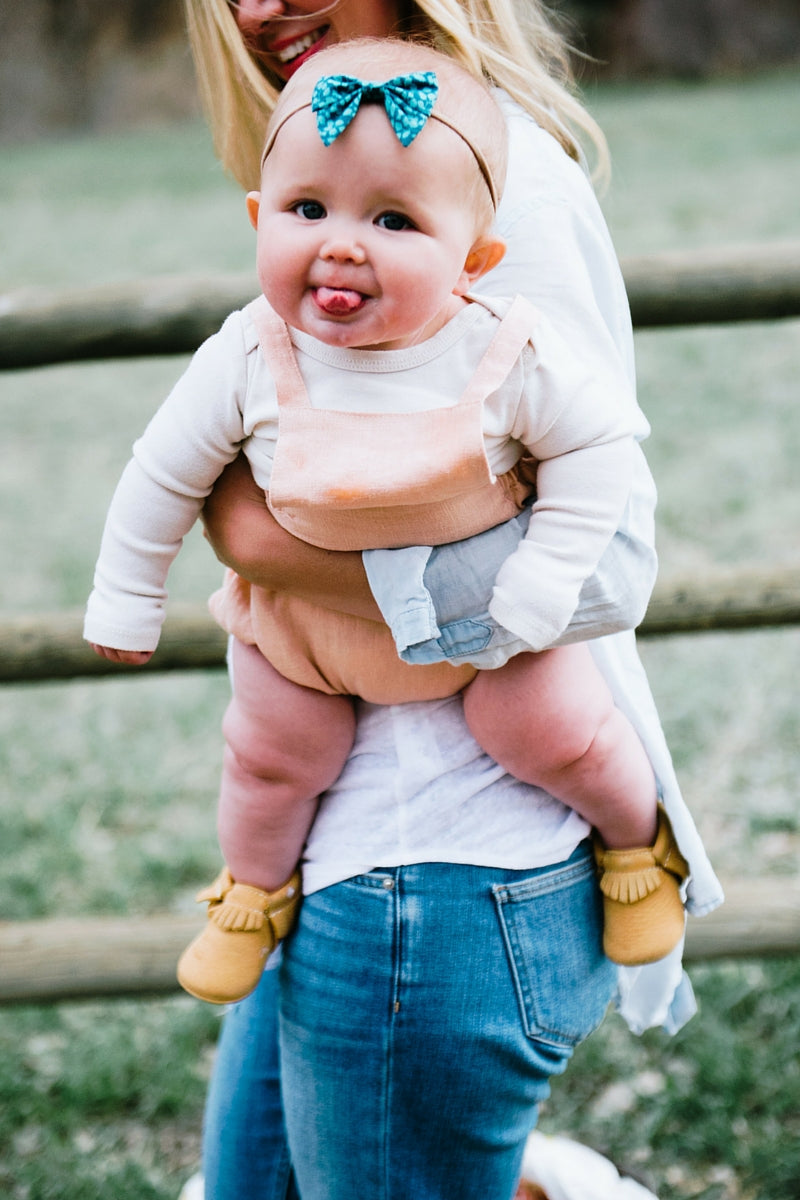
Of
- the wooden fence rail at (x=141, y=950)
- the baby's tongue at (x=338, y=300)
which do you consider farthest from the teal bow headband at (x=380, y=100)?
the wooden fence rail at (x=141, y=950)

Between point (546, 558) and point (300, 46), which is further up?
point (300, 46)

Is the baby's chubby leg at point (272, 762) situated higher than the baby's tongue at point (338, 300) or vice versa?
the baby's tongue at point (338, 300)

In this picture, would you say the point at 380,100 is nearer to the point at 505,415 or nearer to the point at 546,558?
the point at 505,415

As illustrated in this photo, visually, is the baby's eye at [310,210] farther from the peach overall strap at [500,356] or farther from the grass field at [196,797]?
the grass field at [196,797]

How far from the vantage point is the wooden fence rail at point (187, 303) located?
1887 mm

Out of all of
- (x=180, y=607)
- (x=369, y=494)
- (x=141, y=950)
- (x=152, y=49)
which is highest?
(x=369, y=494)

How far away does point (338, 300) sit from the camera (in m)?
1.06

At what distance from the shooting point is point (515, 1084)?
1296 millimetres

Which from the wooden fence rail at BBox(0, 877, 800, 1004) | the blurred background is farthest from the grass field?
the blurred background

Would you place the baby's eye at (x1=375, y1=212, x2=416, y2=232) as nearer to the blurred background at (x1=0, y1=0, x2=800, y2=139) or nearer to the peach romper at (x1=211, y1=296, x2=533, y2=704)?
the peach romper at (x1=211, y1=296, x2=533, y2=704)

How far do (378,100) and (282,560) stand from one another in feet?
1.39

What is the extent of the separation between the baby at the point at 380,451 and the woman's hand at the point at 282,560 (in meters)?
0.02

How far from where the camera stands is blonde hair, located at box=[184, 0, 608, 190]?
123cm

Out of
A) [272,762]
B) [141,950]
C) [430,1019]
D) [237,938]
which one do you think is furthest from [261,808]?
[141,950]
